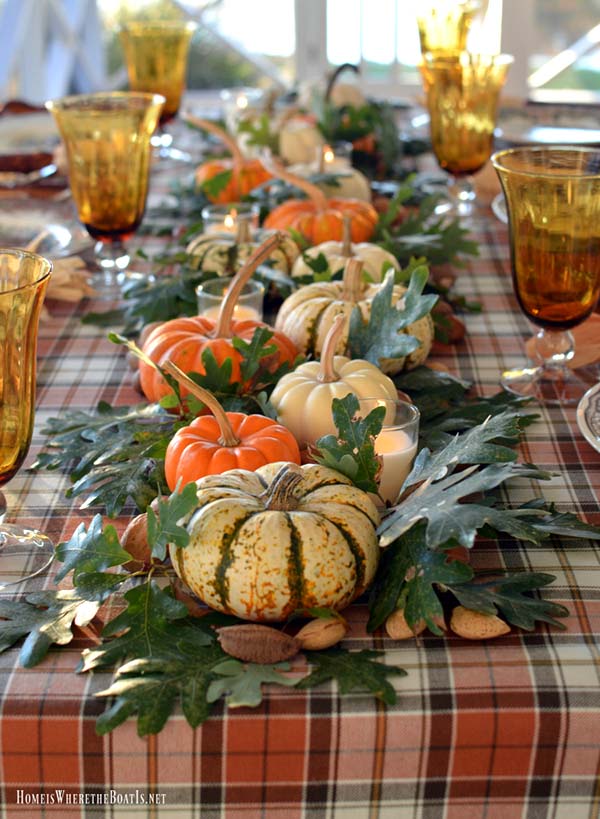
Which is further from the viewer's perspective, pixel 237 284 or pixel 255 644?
pixel 237 284

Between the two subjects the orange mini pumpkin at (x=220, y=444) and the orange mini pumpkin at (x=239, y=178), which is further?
the orange mini pumpkin at (x=239, y=178)

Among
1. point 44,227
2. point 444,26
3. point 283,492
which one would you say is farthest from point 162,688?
point 444,26

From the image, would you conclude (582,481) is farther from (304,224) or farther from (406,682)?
(304,224)

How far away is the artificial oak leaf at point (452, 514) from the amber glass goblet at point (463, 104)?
1041 mm

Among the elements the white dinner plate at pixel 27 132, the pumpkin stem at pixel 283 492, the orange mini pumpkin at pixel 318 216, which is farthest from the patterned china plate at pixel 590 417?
the white dinner plate at pixel 27 132

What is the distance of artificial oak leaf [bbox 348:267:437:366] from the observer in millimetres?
1044

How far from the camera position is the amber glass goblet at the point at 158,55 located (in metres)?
2.09

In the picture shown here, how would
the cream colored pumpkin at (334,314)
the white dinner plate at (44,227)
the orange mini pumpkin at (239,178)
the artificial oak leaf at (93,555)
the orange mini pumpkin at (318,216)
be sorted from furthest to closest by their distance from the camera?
1. the orange mini pumpkin at (239,178)
2. the white dinner plate at (44,227)
3. the orange mini pumpkin at (318,216)
4. the cream colored pumpkin at (334,314)
5. the artificial oak leaf at (93,555)

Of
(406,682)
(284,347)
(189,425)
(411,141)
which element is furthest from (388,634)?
(411,141)

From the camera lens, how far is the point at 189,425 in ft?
3.08

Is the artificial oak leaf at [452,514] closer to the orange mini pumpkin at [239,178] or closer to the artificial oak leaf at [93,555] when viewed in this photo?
the artificial oak leaf at [93,555]

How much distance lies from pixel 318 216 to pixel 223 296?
1.14 feet

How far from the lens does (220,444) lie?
2.93 feet

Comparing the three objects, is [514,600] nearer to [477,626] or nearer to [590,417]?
[477,626]
